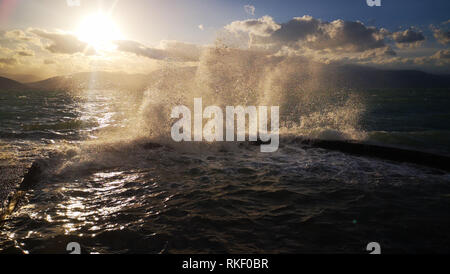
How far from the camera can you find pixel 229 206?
504 centimetres

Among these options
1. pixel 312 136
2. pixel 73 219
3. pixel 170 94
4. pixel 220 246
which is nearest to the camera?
pixel 220 246

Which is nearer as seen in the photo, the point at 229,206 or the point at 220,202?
the point at 229,206

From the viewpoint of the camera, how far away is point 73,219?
4488 mm

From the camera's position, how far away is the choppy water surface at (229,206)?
3.80m

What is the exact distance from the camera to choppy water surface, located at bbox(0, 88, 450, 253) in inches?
150

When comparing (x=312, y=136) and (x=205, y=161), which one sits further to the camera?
(x=312, y=136)

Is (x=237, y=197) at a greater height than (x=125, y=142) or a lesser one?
lesser

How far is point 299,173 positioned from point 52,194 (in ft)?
20.3

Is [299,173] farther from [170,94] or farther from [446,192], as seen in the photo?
[170,94]
